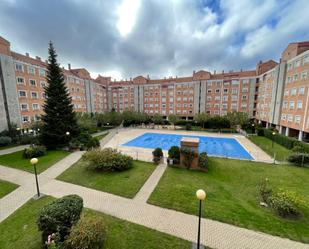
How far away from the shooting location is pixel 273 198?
26.0 ft

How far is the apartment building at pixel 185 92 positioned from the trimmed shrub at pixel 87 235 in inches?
1225

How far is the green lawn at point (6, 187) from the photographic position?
31.9 ft

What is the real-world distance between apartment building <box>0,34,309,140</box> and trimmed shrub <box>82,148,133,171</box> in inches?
942

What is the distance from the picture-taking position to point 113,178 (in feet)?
37.9

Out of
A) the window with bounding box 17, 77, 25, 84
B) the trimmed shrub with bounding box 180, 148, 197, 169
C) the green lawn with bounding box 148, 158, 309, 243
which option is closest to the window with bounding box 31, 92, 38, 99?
the window with bounding box 17, 77, 25, 84

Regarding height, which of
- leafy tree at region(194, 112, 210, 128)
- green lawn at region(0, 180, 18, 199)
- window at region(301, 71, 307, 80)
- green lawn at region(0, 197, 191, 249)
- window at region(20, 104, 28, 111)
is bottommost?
green lawn at region(0, 180, 18, 199)

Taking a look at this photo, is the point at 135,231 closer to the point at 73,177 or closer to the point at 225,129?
the point at 73,177

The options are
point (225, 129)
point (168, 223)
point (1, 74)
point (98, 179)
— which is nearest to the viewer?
point (168, 223)

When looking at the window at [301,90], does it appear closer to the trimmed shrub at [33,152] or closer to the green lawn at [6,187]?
the green lawn at [6,187]

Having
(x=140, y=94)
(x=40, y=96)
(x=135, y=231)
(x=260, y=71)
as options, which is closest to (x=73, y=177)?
(x=135, y=231)

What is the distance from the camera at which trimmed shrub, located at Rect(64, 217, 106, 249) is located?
4.63m

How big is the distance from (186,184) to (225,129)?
32.1 metres

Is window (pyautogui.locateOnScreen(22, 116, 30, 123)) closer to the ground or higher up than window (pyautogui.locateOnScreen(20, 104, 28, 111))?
closer to the ground

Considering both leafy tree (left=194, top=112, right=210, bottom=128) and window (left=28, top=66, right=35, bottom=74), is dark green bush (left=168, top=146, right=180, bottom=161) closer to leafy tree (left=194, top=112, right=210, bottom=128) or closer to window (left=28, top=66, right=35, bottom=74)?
leafy tree (left=194, top=112, right=210, bottom=128)
